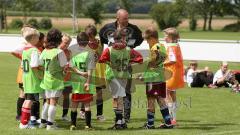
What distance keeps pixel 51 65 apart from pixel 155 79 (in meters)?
1.85

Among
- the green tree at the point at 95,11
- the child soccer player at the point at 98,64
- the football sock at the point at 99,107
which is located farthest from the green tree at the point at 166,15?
the child soccer player at the point at 98,64

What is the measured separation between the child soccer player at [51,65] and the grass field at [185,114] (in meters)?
0.45

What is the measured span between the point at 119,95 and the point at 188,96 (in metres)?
6.41

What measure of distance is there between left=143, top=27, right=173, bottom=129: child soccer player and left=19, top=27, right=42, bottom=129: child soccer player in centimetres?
194

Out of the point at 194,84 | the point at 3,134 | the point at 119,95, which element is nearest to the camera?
the point at 3,134

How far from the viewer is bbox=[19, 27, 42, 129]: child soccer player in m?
10.1

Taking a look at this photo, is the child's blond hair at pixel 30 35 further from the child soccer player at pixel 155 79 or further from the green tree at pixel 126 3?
the green tree at pixel 126 3

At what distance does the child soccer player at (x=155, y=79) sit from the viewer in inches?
406

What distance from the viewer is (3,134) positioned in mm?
9539

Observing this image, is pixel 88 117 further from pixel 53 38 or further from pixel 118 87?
pixel 53 38

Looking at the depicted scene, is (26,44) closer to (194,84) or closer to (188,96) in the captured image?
(188,96)

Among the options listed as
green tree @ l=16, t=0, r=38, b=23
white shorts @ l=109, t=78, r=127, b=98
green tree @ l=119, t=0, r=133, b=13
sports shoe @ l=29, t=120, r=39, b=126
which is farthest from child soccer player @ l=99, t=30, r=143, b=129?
green tree @ l=119, t=0, r=133, b=13

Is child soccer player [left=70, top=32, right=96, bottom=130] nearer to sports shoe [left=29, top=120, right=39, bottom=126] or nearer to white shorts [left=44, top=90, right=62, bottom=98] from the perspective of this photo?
white shorts [left=44, top=90, right=62, bottom=98]

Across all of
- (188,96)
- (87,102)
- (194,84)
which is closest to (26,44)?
(87,102)
